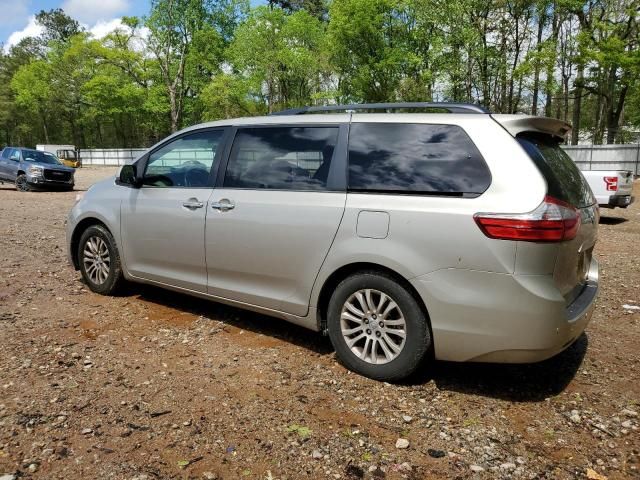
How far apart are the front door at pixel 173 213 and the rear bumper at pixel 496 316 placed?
2080 mm

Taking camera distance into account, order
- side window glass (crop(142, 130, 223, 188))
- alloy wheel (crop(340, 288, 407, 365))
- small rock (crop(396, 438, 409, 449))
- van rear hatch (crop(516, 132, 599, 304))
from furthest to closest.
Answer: side window glass (crop(142, 130, 223, 188)), alloy wheel (crop(340, 288, 407, 365)), van rear hatch (crop(516, 132, 599, 304)), small rock (crop(396, 438, 409, 449))

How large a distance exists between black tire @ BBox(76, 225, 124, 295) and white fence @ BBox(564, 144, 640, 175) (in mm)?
22050

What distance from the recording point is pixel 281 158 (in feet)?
12.9

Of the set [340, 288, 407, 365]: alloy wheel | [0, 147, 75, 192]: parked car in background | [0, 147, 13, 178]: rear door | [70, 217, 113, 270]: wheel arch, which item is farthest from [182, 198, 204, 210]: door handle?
[0, 147, 13, 178]: rear door

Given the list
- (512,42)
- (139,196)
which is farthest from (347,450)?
(512,42)

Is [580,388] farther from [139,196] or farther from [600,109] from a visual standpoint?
[600,109]

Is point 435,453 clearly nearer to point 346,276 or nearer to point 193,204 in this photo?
point 346,276

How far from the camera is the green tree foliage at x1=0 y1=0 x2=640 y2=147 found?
88.0ft

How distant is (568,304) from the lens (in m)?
3.13

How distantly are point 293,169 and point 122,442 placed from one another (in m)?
2.17

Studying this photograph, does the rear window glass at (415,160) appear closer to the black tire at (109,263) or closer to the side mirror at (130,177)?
the side mirror at (130,177)

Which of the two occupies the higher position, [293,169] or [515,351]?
[293,169]

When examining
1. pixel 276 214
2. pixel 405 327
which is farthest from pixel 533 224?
pixel 276 214

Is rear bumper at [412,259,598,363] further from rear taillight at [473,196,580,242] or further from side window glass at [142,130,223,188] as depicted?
side window glass at [142,130,223,188]
